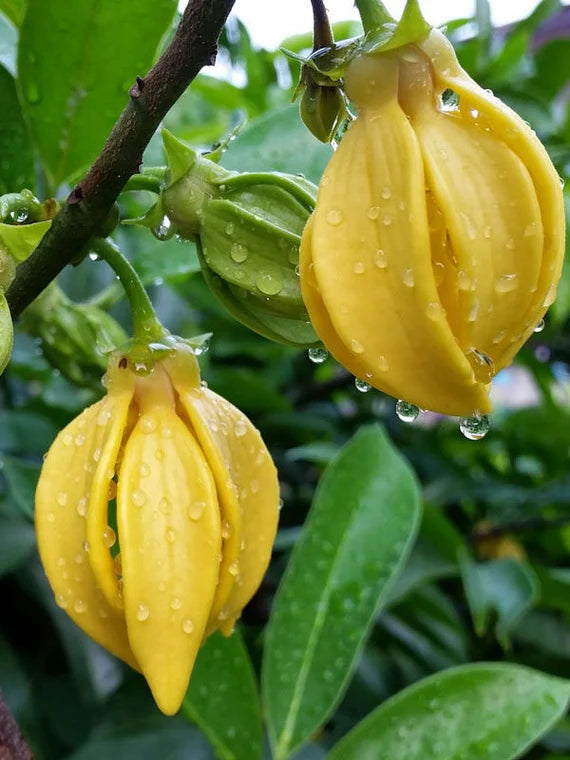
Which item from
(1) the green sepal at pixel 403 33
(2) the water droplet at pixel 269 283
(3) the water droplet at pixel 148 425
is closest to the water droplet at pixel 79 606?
(3) the water droplet at pixel 148 425

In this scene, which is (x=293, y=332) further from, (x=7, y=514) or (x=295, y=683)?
(x=7, y=514)

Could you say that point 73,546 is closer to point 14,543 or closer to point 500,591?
point 14,543

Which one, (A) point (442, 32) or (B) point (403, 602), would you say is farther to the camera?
(B) point (403, 602)

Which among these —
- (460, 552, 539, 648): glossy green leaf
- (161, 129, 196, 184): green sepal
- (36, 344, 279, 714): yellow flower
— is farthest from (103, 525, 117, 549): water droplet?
(460, 552, 539, 648): glossy green leaf

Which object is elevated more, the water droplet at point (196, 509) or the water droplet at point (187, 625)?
the water droplet at point (196, 509)

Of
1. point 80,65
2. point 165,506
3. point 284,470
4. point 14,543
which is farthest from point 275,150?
point 284,470

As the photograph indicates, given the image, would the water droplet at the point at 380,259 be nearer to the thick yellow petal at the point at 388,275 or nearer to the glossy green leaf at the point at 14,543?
the thick yellow petal at the point at 388,275

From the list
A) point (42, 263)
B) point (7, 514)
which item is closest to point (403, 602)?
point (7, 514)
